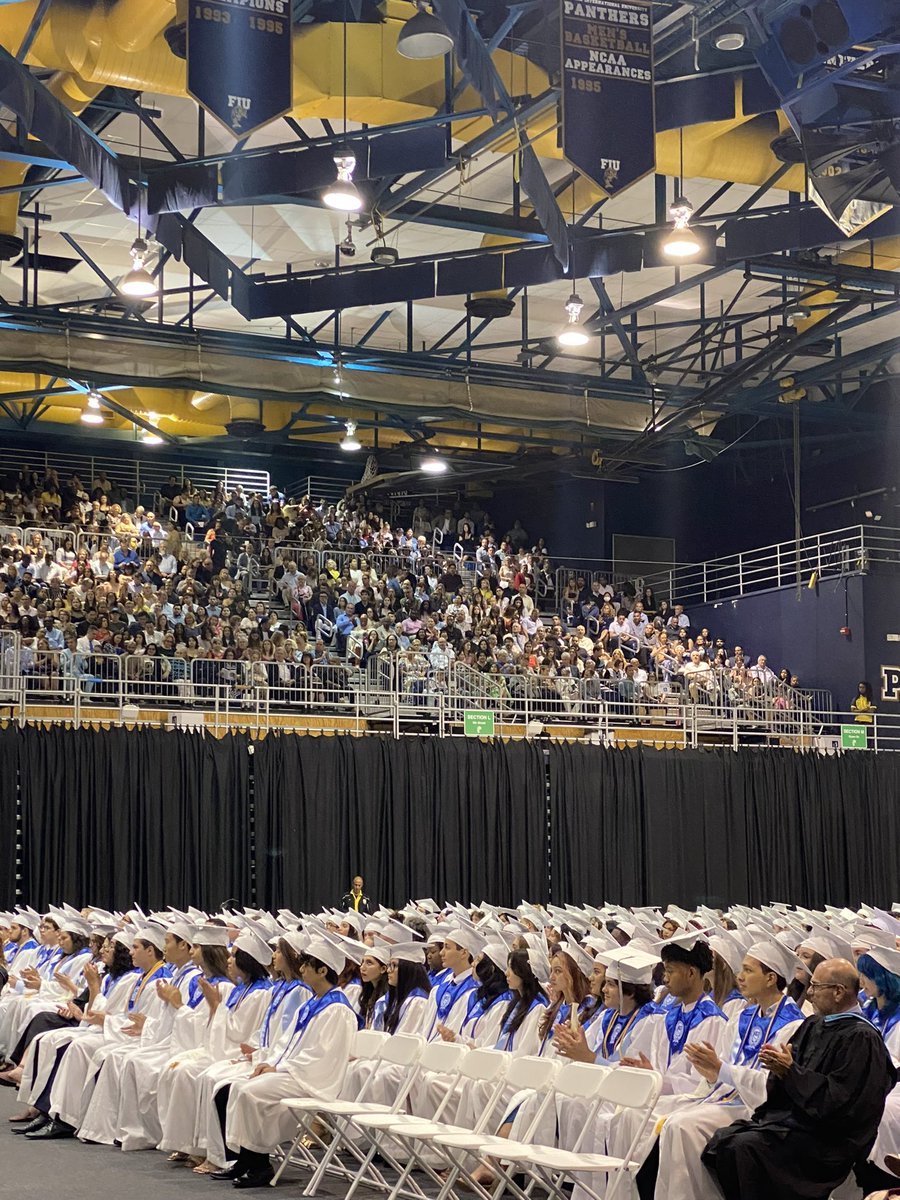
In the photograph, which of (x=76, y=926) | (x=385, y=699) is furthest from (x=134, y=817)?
(x=76, y=926)

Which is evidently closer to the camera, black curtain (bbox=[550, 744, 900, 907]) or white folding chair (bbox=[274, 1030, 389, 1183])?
white folding chair (bbox=[274, 1030, 389, 1183])

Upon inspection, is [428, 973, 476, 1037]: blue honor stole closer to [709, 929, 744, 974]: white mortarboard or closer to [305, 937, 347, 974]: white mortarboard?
[305, 937, 347, 974]: white mortarboard

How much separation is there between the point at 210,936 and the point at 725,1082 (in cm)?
430

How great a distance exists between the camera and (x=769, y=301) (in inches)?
Answer: 1056

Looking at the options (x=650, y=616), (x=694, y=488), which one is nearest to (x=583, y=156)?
(x=650, y=616)

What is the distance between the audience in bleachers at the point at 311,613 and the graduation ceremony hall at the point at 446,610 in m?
0.12

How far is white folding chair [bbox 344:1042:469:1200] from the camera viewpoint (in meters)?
7.88

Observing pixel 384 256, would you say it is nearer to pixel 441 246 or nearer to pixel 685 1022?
pixel 441 246

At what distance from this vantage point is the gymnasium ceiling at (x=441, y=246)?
48.9 feet

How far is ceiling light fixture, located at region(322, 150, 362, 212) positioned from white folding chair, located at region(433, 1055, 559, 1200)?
8.56 meters

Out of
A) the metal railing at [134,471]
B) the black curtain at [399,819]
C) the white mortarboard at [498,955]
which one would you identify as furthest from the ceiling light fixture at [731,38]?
the metal railing at [134,471]

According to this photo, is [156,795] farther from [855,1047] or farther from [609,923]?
[855,1047]

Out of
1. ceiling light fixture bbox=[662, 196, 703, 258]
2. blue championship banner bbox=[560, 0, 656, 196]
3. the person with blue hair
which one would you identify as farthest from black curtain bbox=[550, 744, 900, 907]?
the person with blue hair

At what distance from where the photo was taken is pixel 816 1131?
685cm
